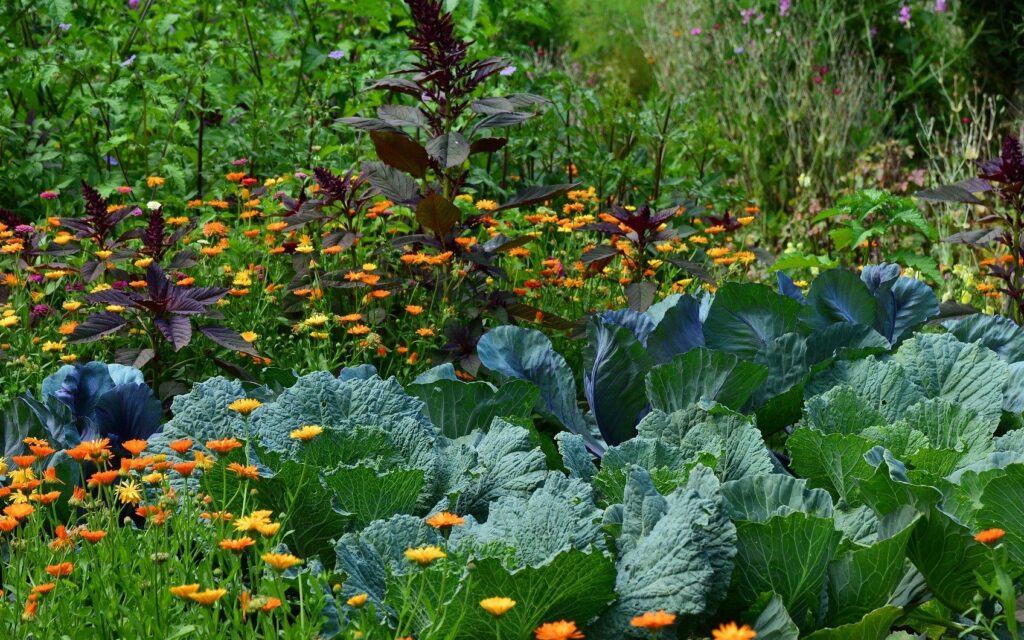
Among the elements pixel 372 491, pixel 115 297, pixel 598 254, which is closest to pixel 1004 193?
pixel 598 254

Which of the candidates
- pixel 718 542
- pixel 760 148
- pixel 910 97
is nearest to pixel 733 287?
pixel 718 542

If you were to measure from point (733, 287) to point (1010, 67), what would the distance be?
6382 mm

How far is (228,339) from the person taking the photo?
106 inches

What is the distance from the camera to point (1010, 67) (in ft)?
25.2

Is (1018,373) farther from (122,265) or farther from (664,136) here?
(122,265)

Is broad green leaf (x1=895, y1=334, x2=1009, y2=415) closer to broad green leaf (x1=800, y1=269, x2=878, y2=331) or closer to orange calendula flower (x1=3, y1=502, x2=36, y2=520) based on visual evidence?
broad green leaf (x1=800, y1=269, x2=878, y2=331)

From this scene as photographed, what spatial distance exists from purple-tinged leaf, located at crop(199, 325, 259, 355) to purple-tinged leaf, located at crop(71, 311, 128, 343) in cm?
21

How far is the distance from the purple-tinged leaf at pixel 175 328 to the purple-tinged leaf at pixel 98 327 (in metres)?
0.10

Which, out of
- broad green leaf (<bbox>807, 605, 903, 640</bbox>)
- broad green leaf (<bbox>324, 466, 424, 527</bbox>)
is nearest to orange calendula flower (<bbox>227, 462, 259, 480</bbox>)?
broad green leaf (<bbox>324, 466, 424, 527</bbox>)

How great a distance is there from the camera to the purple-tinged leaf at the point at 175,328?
8.57ft

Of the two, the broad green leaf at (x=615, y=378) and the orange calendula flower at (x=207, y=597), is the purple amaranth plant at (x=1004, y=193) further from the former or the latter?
the orange calendula flower at (x=207, y=597)

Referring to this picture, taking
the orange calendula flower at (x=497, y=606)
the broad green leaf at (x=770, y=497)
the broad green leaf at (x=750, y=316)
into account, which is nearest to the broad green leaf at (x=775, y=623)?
the broad green leaf at (x=770, y=497)

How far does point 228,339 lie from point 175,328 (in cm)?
13

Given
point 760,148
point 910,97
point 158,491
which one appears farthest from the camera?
point 910,97
